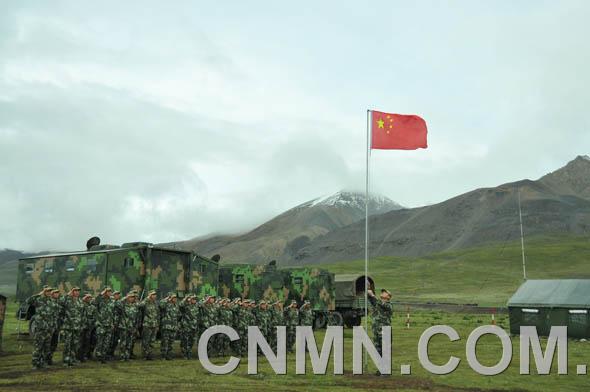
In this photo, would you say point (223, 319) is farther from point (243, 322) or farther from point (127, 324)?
point (127, 324)

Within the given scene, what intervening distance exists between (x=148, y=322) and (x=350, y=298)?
17.6m

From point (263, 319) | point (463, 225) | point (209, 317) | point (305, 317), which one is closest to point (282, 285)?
point (305, 317)

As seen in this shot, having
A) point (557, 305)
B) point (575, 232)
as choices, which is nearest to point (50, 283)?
point (557, 305)

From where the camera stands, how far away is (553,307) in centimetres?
2452

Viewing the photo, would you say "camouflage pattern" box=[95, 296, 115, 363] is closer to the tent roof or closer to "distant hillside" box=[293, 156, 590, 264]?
the tent roof

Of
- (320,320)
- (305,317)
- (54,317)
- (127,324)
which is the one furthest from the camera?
(320,320)

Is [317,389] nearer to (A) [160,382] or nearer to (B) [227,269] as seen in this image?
(A) [160,382]

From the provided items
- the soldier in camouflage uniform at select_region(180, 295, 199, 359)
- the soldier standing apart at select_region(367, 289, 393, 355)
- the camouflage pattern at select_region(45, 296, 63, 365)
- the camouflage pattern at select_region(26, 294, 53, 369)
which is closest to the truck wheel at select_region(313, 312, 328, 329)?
the soldier in camouflage uniform at select_region(180, 295, 199, 359)

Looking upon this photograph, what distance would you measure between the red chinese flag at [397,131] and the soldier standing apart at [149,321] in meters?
7.34

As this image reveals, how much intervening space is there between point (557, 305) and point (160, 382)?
685 inches

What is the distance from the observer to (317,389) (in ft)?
40.6

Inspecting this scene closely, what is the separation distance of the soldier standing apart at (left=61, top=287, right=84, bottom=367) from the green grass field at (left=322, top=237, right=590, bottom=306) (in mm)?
51057

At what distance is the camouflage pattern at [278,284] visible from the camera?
29812 millimetres

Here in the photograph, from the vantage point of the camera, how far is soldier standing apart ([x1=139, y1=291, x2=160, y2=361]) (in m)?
16.8
